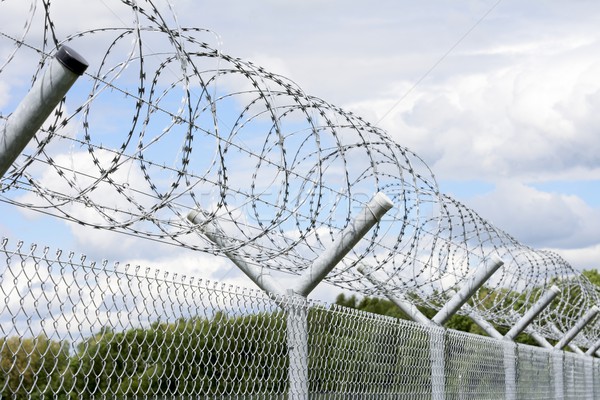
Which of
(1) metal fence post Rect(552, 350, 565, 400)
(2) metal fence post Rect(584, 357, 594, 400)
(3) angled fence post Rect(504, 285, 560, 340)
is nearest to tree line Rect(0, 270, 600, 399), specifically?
(3) angled fence post Rect(504, 285, 560, 340)

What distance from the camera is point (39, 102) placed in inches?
137

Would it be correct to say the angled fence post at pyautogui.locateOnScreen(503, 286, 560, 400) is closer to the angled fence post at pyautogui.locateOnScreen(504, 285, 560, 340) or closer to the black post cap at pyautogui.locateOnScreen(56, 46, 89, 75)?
the angled fence post at pyautogui.locateOnScreen(504, 285, 560, 340)

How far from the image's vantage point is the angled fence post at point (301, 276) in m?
5.88

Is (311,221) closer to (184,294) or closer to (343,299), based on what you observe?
(184,294)

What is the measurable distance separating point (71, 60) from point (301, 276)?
10.1ft

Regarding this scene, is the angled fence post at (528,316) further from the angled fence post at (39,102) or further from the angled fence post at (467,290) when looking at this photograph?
the angled fence post at (39,102)

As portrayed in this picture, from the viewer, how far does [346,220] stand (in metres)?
6.84

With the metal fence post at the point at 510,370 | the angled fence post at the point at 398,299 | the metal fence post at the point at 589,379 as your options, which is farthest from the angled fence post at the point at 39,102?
the metal fence post at the point at 589,379

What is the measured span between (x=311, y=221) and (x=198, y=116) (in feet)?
4.84

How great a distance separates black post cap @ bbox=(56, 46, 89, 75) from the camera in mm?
3393

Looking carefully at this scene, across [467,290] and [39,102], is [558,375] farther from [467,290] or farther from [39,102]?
[39,102]

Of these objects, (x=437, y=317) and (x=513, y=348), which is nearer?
(x=437, y=317)

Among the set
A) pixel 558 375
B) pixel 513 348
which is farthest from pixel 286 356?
pixel 558 375

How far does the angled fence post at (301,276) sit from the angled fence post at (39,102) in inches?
82.8
